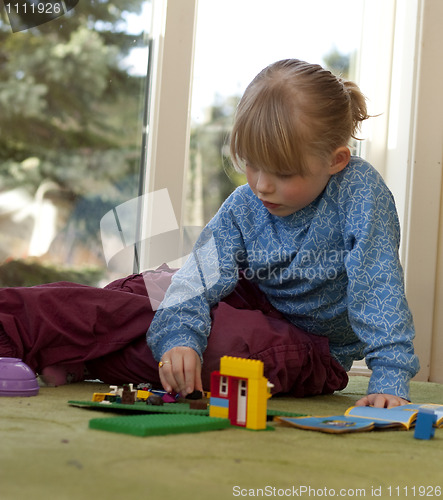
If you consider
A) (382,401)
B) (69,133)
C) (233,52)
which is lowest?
(382,401)

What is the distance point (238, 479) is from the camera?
56 centimetres

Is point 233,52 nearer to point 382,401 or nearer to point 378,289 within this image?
point 378,289

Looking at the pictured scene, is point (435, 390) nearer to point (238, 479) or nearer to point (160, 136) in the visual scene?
point (160, 136)

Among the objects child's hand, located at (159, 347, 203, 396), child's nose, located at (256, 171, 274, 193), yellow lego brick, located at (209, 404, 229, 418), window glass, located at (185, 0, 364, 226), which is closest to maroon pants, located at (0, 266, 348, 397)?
child's hand, located at (159, 347, 203, 396)

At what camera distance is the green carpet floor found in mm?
512

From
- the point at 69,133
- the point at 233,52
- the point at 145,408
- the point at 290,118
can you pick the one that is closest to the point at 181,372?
the point at 145,408

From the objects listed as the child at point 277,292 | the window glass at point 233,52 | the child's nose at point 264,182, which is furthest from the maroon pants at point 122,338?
the window glass at point 233,52

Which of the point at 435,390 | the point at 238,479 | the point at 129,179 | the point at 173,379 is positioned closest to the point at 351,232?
the point at 173,379

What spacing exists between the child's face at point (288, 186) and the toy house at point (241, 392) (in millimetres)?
402

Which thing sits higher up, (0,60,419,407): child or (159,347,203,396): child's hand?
(0,60,419,407): child

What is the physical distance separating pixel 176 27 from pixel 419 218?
76 cm

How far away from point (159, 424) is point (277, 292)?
60 centimetres

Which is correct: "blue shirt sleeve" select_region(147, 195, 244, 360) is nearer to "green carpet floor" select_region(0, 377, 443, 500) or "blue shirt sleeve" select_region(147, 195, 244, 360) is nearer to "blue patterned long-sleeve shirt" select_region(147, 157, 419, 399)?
"blue patterned long-sleeve shirt" select_region(147, 157, 419, 399)

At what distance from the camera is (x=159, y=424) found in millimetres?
706
